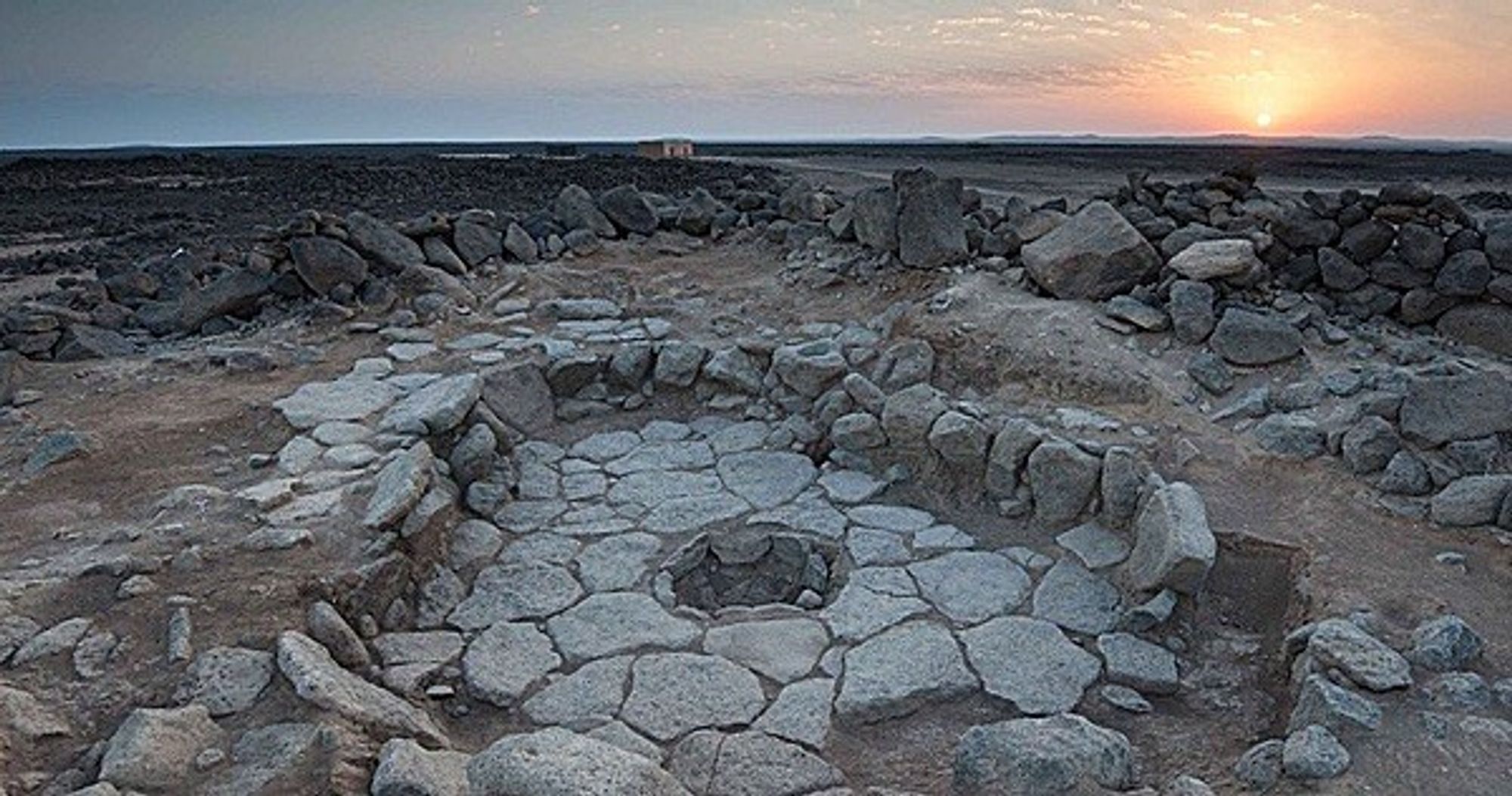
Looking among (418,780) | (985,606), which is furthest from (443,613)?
(985,606)

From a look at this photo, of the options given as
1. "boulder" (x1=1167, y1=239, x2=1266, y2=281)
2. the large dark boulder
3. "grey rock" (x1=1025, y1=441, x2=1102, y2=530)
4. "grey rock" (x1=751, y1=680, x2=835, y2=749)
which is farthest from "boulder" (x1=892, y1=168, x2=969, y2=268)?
"grey rock" (x1=751, y1=680, x2=835, y2=749)

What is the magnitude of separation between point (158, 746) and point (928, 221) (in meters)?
6.06

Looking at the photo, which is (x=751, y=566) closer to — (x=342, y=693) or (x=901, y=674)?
(x=901, y=674)

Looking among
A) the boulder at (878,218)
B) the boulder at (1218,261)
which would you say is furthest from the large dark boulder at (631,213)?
the boulder at (1218,261)

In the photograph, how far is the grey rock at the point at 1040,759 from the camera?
123 inches

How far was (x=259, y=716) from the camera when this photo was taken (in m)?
3.20

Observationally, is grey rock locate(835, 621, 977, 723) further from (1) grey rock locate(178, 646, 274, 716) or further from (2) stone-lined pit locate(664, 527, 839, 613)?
(1) grey rock locate(178, 646, 274, 716)

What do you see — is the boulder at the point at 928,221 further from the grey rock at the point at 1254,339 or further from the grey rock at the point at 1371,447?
the grey rock at the point at 1371,447

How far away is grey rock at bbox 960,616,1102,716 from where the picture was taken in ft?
12.8

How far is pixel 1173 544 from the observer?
4.18 metres

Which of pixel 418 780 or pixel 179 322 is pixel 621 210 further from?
pixel 418 780

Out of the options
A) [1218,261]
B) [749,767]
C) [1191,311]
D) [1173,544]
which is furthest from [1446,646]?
[1218,261]

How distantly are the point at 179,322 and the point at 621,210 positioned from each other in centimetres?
403

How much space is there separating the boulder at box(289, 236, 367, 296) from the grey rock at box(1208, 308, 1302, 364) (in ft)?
20.4
